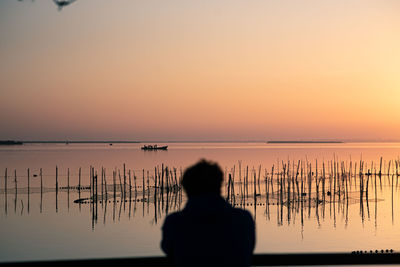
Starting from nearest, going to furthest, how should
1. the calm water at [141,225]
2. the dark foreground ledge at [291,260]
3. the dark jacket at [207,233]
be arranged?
the dark jacket at [207,233]
the dark foreground ledge at [291,260]
the calm water at [141,225]

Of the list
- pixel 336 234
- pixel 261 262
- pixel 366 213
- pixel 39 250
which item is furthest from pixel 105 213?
pixel 261 262

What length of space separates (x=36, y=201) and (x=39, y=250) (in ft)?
48.9

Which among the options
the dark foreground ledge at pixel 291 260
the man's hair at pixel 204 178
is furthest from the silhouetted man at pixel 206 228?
the dark foreground ledge at pixel 291 260

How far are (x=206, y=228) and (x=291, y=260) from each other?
932 millimetres

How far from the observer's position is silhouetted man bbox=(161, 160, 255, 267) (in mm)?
2793

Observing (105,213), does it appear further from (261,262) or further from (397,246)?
(261,262)

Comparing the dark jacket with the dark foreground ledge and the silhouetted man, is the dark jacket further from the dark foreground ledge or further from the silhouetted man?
the dark foreground ledge

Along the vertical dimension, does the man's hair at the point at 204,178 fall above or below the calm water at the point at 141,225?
above

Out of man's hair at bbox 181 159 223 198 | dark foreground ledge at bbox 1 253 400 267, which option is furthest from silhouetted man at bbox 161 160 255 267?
dark foreground ledge at bbox 1 253 400 267

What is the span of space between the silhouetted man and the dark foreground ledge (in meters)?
0.62

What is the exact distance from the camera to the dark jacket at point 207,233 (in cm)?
279

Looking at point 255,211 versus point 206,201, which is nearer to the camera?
point 206,201

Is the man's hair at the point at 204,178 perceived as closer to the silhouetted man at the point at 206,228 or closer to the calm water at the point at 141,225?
the silhouetted man at the point at 206,228

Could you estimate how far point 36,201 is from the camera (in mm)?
35344
